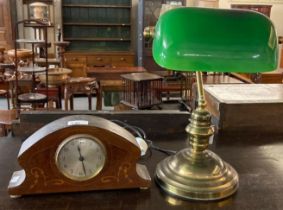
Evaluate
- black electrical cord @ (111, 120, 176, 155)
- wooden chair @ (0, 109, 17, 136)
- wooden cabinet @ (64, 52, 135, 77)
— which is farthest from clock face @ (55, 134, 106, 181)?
wooden cabinet @ (64, 52, 135, 77)

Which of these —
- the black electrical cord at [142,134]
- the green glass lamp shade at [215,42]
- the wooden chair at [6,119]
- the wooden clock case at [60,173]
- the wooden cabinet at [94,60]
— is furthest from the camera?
the wooden cabinet at [94,60]

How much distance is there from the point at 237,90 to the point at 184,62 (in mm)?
825

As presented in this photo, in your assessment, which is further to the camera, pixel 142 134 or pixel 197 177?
pixel 142 134

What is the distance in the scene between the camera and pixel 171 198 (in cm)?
72

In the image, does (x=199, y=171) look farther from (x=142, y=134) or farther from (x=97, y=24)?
(x=97, y=24)

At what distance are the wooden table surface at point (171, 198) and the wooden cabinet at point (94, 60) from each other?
4349mm

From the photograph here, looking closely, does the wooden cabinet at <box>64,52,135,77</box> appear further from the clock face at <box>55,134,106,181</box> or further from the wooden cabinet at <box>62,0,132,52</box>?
the clock face at <box>55,134,106,181</box>

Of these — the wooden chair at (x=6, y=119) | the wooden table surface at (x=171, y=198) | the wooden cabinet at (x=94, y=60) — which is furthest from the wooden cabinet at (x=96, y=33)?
the wooden table surface at (x=171, y=198)

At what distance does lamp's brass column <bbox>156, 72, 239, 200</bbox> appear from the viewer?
727mm

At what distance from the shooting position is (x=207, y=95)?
1.28 m

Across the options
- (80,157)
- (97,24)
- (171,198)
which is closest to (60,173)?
(80,157)

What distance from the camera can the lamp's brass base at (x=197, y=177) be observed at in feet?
2.37

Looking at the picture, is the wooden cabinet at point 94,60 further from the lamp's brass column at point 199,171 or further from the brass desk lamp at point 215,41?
the brass desk lamp at point 215,41

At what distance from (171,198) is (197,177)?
0.26ft
